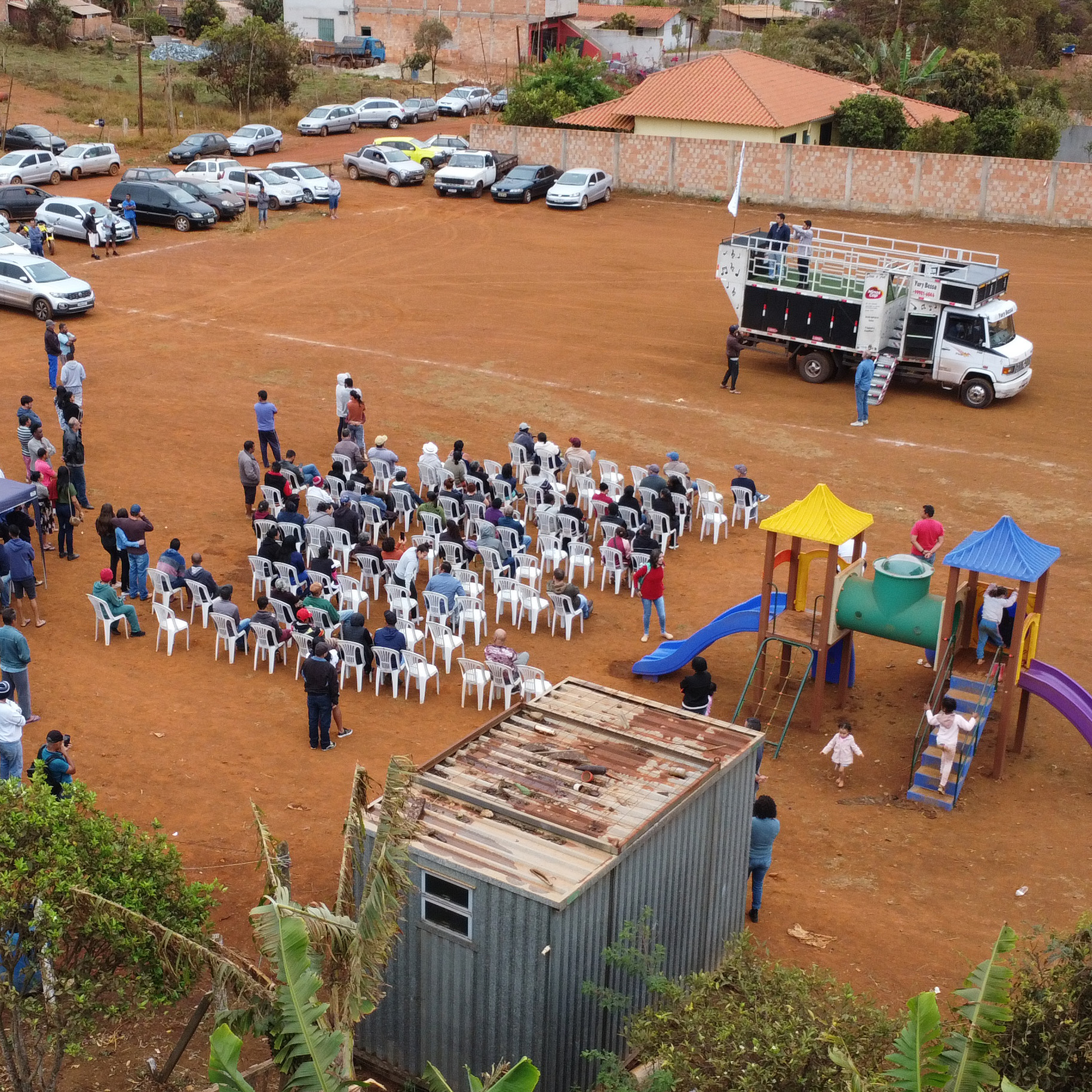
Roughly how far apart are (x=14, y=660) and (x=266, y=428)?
348 inches

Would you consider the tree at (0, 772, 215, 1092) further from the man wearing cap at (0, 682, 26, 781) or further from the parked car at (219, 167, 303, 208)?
the parked car at (219, 167, 303, 208)

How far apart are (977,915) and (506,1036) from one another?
5014 mm

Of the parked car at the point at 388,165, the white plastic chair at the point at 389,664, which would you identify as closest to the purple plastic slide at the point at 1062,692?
the white plastic chair at the point at 389,664

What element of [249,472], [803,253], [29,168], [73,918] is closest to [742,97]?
[803,253]

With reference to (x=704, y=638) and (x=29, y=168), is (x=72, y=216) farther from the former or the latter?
(x=704, y=638)

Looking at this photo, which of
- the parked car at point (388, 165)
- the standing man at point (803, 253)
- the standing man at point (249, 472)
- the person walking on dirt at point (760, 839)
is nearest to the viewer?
the person walking on dirt at point (760, 839)

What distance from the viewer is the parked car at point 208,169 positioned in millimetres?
41875

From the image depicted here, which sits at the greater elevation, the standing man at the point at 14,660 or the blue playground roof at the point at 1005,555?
the blue playground roof at the point at 1005,555

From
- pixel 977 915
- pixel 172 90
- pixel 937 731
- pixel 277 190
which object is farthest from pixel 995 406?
pixel 172 90

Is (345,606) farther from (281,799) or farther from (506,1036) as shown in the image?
(506,1036)

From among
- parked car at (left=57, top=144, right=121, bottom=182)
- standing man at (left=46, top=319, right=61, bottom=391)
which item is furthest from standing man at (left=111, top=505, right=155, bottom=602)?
parked car at (left=57, top=144, right=121, bottom=182)

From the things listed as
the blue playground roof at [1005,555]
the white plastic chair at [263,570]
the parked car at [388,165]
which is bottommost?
the white plastic chair at [263,570]

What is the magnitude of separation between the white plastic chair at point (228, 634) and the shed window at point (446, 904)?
7570 millimetres

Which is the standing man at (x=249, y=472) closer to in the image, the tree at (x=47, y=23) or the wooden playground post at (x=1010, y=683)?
the wooden playground post at (x=1010, y=683)
